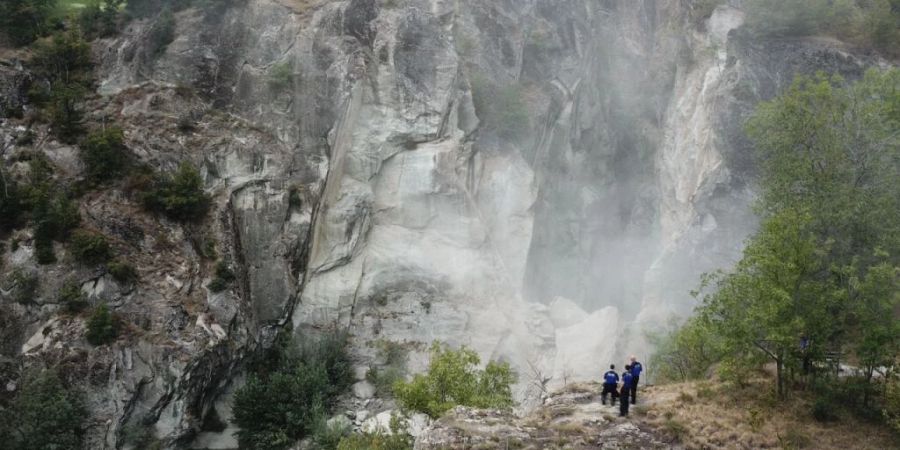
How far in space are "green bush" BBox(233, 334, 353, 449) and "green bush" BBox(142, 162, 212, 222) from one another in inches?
323

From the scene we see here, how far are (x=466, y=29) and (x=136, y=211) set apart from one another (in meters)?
22.3

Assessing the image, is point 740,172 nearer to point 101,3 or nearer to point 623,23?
point 623,23

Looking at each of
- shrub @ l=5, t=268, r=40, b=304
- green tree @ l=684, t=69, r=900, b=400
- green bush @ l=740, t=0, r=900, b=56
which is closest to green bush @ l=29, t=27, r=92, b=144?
shrub @ l=5, t=268, r=40, b=304

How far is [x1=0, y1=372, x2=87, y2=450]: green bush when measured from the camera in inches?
1005

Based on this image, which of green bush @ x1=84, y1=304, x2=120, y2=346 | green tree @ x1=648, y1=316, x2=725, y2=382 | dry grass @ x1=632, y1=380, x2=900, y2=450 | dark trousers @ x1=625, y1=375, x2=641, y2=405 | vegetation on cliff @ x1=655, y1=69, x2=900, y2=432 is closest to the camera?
dry grass @ x1=632, y1=380, x2=900, y2=450

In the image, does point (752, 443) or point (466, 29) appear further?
point (466, 29)

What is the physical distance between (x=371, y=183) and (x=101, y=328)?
15.1 m

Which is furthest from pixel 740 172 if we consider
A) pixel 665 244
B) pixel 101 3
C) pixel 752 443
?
pixel 101 3

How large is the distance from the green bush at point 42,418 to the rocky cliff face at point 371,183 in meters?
3.09

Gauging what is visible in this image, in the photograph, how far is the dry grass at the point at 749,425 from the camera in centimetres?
1798

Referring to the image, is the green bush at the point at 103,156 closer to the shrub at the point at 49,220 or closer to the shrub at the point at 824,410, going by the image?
the shrub at the point at 49,220

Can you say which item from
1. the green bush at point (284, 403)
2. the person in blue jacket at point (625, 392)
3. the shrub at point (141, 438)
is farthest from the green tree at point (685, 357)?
the shrub at point (141, 438)

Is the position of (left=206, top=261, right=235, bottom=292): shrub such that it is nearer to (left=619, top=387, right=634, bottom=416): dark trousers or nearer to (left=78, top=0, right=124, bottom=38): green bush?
(left=78, top=0, right=124, bottom=38): green bush

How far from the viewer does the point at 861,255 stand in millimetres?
22172
